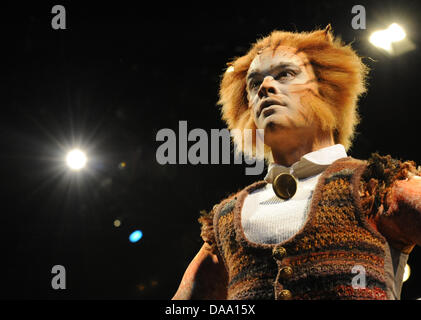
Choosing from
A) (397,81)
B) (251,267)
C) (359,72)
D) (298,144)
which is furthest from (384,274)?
(397,81)

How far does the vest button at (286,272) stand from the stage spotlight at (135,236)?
1.43m

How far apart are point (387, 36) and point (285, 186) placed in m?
0.95

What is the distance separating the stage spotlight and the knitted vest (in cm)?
124

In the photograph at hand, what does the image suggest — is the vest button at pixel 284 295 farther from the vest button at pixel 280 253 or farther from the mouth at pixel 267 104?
the mouth at pixel 267 104

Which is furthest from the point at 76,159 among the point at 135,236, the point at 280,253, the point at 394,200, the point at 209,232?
the point at 394,200

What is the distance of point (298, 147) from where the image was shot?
1.60 m

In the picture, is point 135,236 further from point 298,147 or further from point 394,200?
→ point 394,200

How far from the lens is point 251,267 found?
140cm

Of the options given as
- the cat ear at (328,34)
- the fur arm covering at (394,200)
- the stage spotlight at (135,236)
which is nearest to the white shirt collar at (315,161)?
the fur arm covering at (394,200)

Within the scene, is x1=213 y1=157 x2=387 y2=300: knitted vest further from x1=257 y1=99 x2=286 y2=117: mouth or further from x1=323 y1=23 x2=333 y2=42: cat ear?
x1=323 y1=23 x2=333 y2=42: cat ear

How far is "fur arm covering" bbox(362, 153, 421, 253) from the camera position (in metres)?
1.27

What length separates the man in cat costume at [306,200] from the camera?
1.29m
